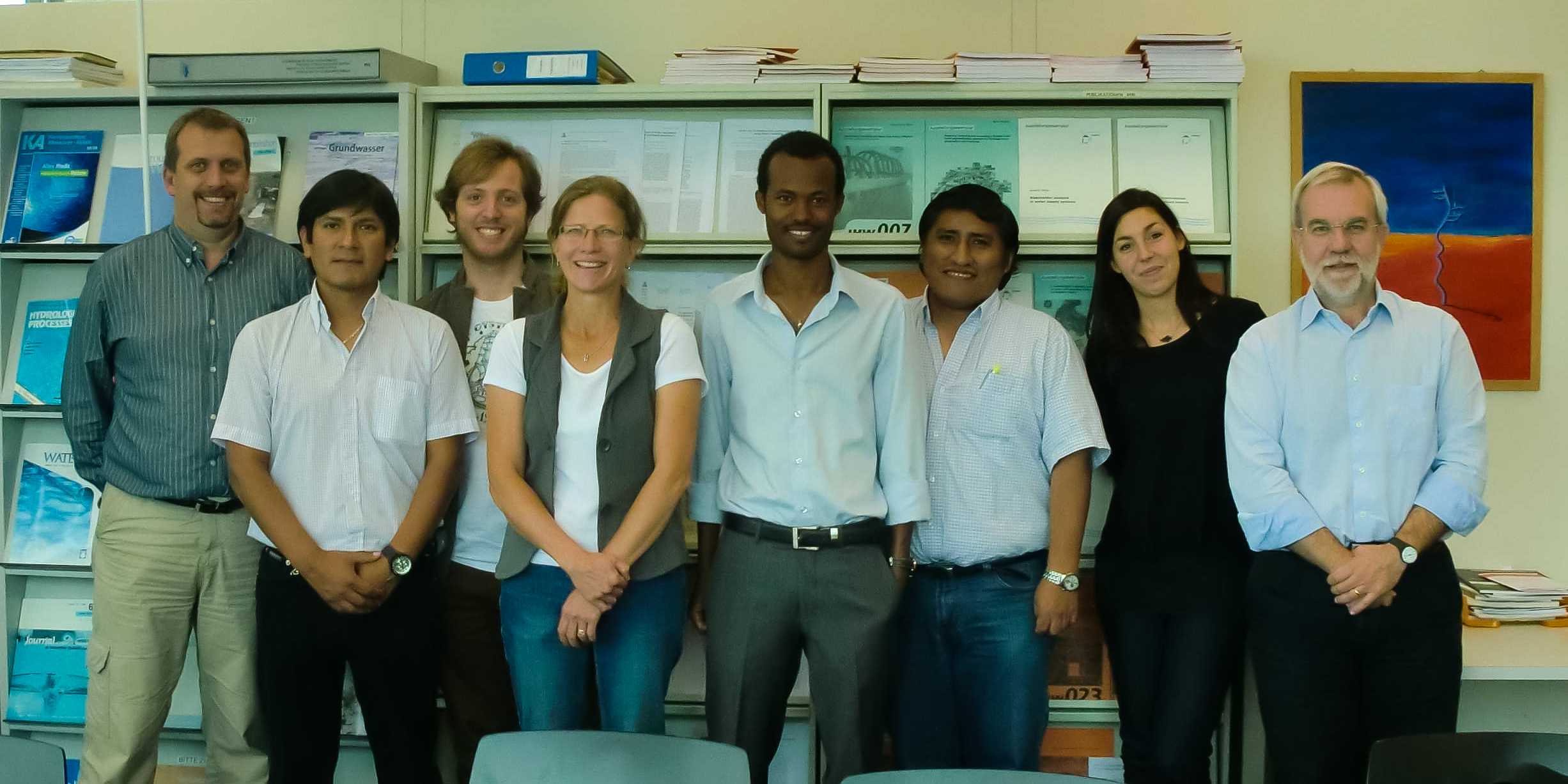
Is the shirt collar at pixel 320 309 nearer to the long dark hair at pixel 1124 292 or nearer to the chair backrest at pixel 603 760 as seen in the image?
the chair backrest at pixel 603 760

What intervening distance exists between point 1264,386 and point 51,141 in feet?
11.2

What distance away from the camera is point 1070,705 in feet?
9.93

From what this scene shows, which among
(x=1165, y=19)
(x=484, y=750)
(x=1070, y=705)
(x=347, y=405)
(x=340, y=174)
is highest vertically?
(x=1165, y=19)

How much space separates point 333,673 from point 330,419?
57 centimetres

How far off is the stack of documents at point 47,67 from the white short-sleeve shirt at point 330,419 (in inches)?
56.0

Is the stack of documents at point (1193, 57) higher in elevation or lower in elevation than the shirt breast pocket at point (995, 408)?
higher

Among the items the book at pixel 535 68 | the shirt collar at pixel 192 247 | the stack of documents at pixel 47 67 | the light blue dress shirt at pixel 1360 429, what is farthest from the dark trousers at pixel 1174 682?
the stack of documents at pixel 47 67

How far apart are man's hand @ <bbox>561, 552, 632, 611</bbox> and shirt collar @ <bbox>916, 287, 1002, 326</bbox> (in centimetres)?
97

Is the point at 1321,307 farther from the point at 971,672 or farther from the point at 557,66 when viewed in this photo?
the point at 557,66

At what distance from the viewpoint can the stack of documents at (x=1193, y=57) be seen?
2959 millimetres

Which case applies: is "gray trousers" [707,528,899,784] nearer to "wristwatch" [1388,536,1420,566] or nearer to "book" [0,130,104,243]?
"wristwatch" [1388,536,1420,566]

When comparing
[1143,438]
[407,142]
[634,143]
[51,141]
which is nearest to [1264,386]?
[1143,438]

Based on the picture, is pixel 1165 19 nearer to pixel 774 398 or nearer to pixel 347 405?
pixel 774 398

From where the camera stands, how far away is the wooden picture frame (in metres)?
3.29
